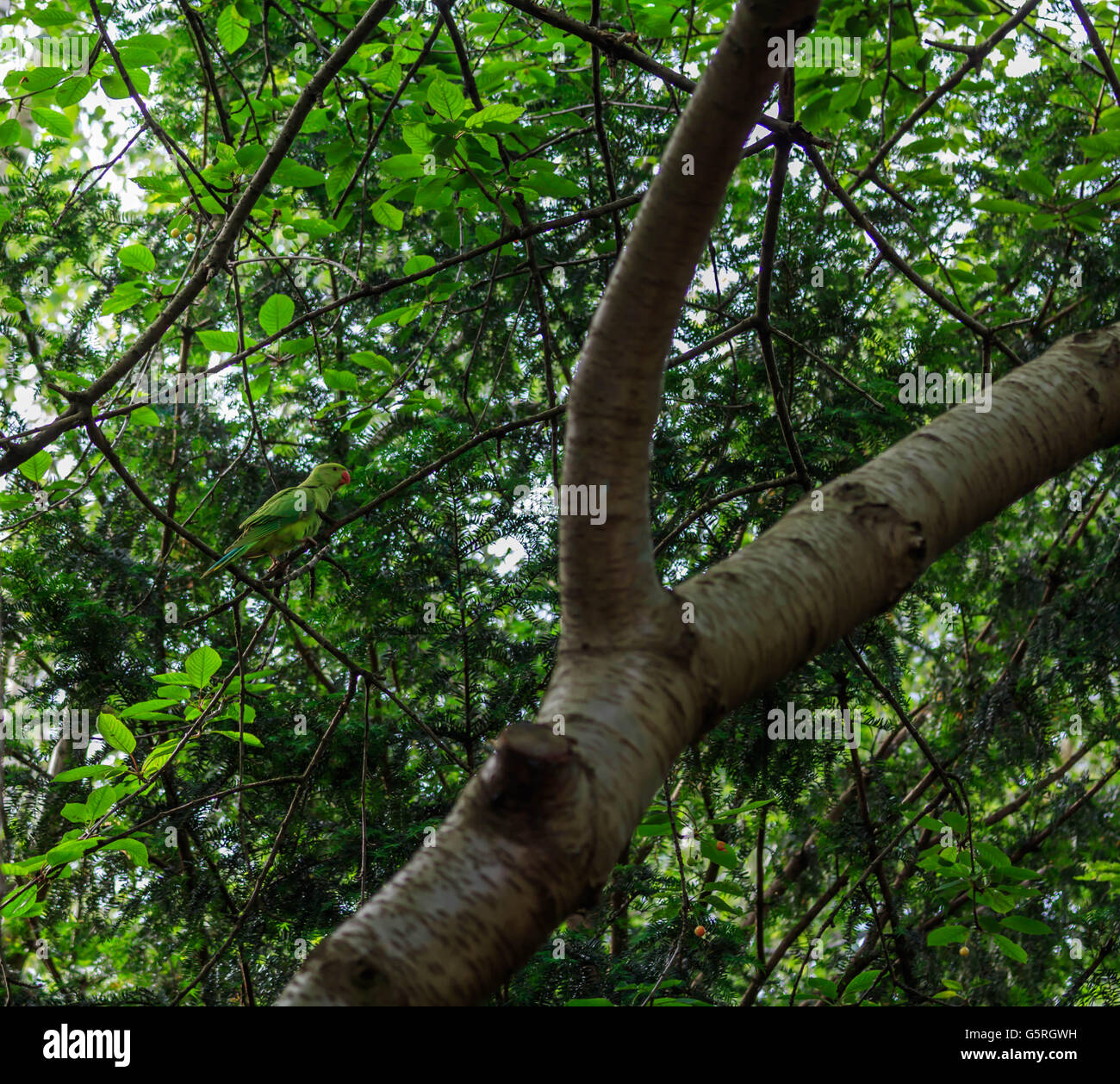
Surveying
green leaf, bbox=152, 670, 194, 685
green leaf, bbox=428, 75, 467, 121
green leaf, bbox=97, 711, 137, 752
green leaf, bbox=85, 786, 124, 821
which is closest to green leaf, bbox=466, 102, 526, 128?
green leaf, bbox=428, 75, 467, 121

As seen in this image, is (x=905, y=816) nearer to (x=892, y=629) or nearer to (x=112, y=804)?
(x=892, y=629)

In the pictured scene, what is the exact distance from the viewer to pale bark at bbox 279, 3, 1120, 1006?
2.85ft

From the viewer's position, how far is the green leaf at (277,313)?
241cm

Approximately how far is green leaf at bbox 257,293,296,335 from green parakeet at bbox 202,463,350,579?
1363mm

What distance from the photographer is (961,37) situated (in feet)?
16.5

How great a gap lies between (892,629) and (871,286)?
1.65 m

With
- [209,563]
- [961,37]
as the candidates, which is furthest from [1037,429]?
[961,37]

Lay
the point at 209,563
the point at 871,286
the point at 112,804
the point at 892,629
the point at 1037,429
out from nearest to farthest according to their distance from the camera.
A: the point at 1037,429, the point at 112,804, the point at 892,629, the point at 871,286, the point at 209,563

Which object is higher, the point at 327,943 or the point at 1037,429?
the point at 1037,429

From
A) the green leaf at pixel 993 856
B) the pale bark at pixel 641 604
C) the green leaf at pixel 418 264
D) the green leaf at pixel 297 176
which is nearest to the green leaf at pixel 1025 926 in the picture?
the green leaf at pixel 993 856

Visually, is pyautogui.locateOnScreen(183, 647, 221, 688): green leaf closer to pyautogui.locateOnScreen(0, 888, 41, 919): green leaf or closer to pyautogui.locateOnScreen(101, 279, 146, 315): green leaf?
pyautogui.locateOnScreen(0, 888, 41, 919): green leaf

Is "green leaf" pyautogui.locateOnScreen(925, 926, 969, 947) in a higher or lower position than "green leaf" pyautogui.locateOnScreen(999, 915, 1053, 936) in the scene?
lower

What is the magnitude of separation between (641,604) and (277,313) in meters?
1.74

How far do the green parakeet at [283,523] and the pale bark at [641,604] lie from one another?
9.38ft
